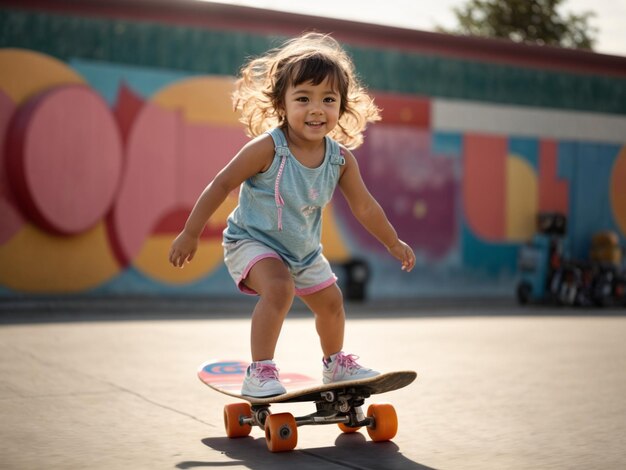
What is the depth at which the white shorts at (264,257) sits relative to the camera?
4469 mm

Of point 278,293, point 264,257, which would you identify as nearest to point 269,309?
point 278,293

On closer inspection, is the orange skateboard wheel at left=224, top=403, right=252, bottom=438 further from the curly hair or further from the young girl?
the curly hair

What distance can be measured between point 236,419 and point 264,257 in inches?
29.7

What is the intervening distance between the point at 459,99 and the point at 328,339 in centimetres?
1411

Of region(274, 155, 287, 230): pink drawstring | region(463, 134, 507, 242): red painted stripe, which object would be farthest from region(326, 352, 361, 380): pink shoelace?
region(463, 134, 507, 242): red painted stripe

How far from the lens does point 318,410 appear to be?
4410mm

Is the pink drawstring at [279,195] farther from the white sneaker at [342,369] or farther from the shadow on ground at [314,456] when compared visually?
the shadow on ground at [314,456]

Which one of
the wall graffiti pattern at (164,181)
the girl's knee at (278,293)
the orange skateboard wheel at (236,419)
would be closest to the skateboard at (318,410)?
the orange skateboard wheel at (236,419)

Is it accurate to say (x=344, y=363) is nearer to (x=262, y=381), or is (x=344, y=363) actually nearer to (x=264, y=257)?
(x=262, y=381)

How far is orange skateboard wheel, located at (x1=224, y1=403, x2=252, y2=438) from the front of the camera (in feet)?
14.8

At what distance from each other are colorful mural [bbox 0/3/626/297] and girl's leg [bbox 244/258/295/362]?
10067 mm

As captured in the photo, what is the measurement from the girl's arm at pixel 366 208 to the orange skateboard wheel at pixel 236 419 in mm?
1009

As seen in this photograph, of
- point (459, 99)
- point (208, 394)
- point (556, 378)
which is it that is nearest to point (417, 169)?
point (459, 99)

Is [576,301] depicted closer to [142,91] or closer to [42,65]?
[142,91]
